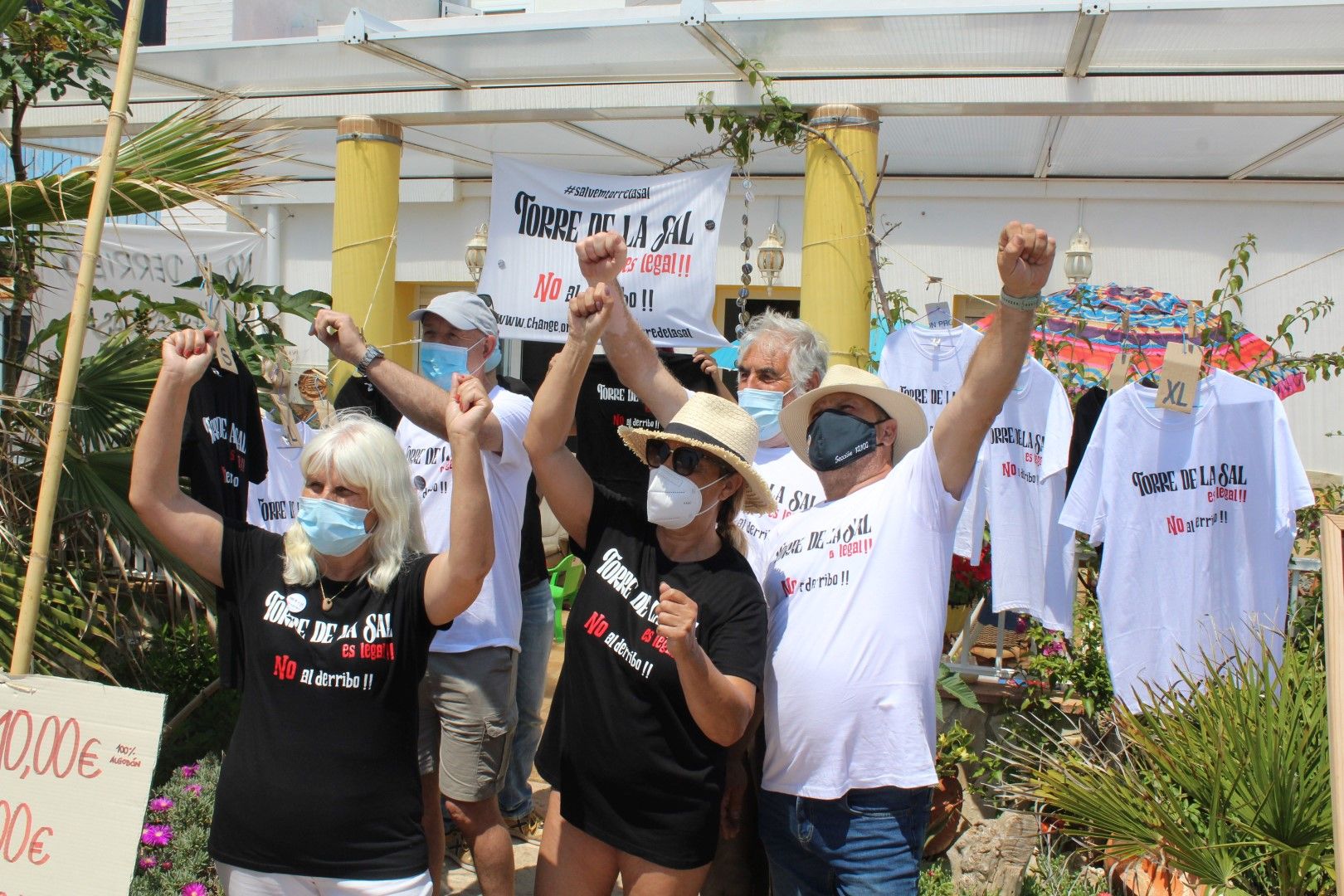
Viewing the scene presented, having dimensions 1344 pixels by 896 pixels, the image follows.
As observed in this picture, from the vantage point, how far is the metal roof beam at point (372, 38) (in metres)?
6.08

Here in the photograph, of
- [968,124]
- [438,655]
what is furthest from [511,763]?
[968,124]

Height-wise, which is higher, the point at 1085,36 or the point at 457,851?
the point at 1085,36

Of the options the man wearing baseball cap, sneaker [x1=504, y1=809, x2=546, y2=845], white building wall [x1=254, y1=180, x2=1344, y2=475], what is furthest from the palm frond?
white building wall [x1=254, y1=180, x2=1344, y2=475]

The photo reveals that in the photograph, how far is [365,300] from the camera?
22.8 feet

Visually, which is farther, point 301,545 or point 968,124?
point 968,124

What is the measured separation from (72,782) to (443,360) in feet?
5.81

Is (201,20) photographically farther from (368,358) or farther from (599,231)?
(368,358)

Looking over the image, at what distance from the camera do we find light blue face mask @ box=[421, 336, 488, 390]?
3.85m

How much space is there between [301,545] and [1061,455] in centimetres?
345

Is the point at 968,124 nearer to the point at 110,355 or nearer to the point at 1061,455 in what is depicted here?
the point at 1061,455

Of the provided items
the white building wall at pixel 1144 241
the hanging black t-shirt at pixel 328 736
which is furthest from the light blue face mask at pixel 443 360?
the white building wall at pixel 1144 241

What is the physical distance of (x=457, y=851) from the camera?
4.70 m

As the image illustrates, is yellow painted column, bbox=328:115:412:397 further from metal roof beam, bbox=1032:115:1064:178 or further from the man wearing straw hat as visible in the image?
the man wearing straw hat

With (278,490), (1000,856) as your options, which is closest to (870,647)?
(1000,856)
